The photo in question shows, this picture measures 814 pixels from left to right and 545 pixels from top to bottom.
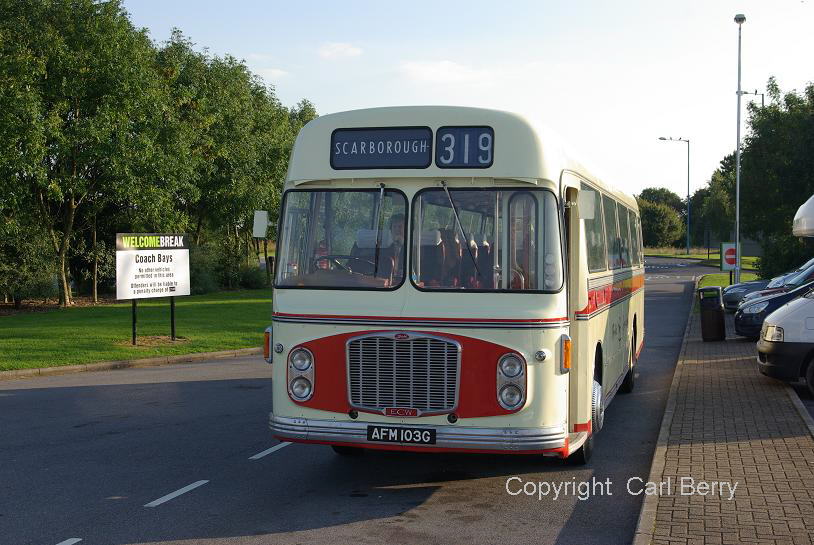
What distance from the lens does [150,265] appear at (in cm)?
2195

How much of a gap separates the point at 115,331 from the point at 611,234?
15985 mm

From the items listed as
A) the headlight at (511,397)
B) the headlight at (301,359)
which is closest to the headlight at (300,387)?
the headlight at (301,359)

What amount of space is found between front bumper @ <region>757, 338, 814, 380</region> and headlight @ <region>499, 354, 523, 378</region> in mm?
7226

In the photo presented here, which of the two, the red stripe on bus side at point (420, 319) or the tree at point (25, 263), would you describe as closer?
the red stripe on bus side at point (420, 319)

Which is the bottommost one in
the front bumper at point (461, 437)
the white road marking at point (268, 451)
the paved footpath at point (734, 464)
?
the white road marking at point (268, 451)

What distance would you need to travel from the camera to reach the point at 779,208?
38562 mm

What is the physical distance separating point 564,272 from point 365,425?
2.02 metres

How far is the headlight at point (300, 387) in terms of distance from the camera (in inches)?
307

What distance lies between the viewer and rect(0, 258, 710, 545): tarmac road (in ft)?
22.4

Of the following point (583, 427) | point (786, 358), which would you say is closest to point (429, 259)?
point (583, 427)

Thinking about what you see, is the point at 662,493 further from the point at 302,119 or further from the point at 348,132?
the point at 302,119

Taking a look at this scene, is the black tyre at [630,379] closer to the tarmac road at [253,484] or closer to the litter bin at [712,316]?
the tarmac road at [253,484]

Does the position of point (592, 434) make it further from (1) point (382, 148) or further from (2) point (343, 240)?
(1) point (382, 148)

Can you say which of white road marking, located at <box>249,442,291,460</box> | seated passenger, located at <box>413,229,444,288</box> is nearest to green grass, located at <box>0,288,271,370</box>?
white road marking, located at <box>249,442,291,460</box>
